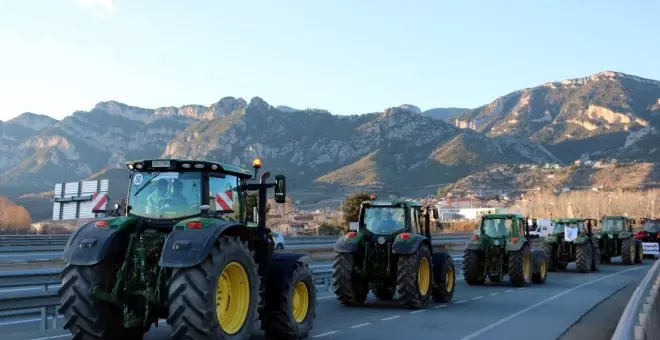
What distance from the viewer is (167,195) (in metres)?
8.89

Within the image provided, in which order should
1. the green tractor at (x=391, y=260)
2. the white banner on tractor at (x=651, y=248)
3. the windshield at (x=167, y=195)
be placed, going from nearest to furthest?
the windshield at (x=167, y=195) → the green tractor at (x=391, y=260) → the white banner on tractor at (x=651, y=248)

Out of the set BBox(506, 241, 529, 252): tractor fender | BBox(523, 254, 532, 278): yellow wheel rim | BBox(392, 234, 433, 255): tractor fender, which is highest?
BBox(392, 234, 433, 255): tractor fender

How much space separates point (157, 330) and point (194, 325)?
384 cm

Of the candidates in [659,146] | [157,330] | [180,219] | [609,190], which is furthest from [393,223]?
[659,146]

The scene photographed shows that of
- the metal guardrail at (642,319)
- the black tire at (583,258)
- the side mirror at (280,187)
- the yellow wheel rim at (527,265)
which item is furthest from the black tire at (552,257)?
the side mirror at (280,187)

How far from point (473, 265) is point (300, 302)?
11.4 meters

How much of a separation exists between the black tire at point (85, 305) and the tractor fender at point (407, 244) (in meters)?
7.53

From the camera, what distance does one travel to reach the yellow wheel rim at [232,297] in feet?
26.9

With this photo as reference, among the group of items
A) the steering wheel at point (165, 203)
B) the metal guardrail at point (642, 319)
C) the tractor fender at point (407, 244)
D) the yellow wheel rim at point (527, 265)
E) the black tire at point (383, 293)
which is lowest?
the black tire at point (383, 293)

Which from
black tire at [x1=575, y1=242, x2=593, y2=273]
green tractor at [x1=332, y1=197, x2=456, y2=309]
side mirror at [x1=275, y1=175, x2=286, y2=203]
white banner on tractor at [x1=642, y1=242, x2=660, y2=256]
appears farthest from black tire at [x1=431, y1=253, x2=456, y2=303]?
white banner on tractor at [x1=642, y1=242, x2=660, y2=256]

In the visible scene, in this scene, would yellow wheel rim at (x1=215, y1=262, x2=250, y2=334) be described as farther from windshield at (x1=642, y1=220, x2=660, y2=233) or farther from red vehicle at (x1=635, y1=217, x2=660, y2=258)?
windshield at (x1=642, y1=220, x2=660, y2=233)

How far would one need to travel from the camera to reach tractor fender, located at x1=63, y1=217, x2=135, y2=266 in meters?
8.00

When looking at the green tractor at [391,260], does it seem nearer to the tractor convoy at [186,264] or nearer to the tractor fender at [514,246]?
the tractor fender at [514,246]

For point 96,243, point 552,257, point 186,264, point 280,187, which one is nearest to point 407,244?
point 280,187
